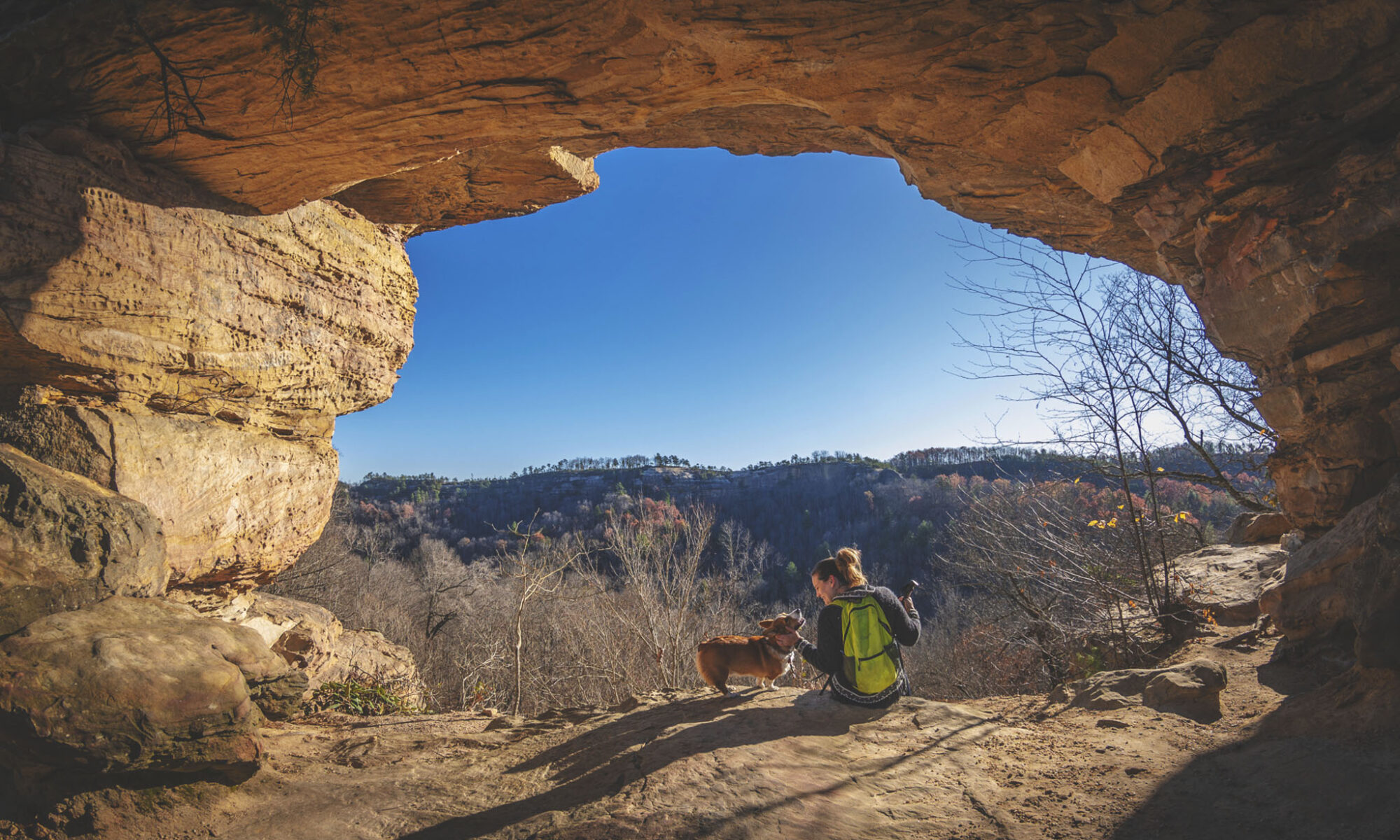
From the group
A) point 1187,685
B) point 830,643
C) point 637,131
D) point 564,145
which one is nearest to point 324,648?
point 830,643

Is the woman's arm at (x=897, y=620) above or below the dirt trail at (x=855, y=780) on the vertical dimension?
above

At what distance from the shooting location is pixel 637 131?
4.89m

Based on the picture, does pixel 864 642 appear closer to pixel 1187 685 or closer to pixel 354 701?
pixel 1187 685

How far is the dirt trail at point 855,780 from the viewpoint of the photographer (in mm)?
2555

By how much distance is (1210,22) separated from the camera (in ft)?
10.8

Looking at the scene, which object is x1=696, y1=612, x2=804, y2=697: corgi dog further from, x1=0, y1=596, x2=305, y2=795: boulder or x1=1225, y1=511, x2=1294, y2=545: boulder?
x1=1225, y1=511, x2=1294, y2=545: boulder

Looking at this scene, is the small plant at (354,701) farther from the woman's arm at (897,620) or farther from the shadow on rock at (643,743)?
the woman's arm at (897,620)

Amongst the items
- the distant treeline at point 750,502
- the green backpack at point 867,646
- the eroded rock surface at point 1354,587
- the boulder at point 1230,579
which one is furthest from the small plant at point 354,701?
the distant treeline at point 750,502

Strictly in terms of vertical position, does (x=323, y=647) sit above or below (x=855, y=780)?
above

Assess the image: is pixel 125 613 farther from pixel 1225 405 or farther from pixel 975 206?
pixel 1225 405

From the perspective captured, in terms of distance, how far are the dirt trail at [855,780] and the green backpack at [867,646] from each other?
21 centimetres

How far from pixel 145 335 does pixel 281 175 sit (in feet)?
4.80

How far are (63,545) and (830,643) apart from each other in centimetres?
452

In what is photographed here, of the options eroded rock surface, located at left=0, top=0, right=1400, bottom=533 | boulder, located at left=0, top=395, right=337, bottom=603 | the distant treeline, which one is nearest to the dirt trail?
boulder, located at left=0, top=395, right=337, bottom=603
